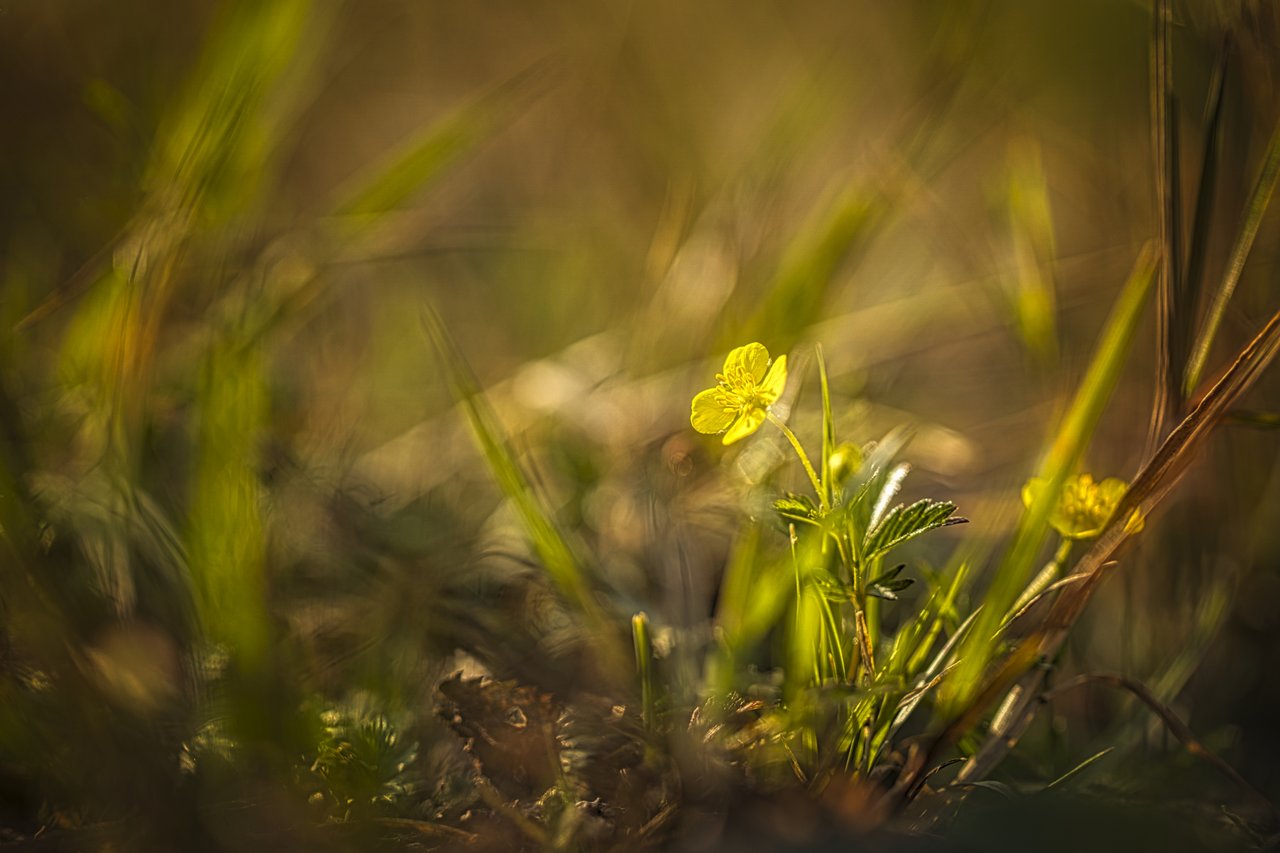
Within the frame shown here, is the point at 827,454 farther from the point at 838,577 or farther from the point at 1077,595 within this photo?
the point at 1077,595

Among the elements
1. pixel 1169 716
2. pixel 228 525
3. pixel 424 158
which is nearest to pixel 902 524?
pixel 1169 716

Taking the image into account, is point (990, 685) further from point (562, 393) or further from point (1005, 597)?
point (562, 393)

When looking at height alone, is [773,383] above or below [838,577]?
above

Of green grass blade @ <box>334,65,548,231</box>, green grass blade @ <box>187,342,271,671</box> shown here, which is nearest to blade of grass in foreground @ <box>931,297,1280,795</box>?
green grass blade @ <box>187,342,271,671</box>

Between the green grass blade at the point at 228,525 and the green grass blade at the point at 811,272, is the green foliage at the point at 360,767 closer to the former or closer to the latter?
the green grass blade at the point at 228,525

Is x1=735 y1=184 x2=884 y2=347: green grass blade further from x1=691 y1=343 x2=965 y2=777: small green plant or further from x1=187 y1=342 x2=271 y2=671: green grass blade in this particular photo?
x1=187 y1=342 x2=271 y2=671: green grass blade

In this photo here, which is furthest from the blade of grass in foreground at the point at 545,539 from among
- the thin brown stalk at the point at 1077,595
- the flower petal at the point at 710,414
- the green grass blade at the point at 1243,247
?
the green grass blade at the point at 1243,247
